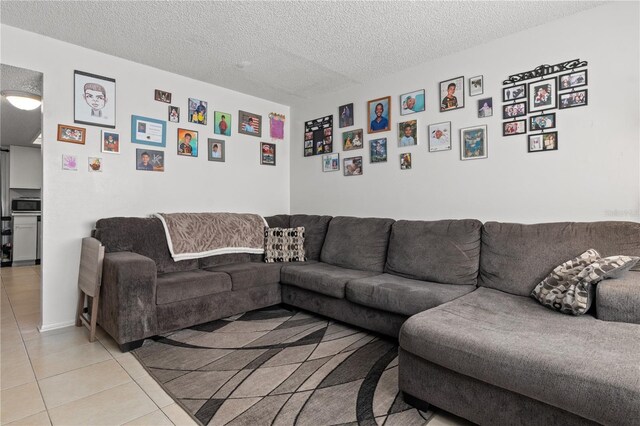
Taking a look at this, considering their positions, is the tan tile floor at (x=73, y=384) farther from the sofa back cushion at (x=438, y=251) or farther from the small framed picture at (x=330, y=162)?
the small framed picture at (x=330, y=162)

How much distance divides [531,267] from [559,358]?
3.61 feet

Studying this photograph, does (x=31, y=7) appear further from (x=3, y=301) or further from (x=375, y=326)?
(x=375, y=326)

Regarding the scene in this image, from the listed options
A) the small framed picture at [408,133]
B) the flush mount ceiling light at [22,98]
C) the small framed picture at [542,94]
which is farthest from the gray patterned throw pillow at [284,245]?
the flush mount ceiling light at [22,98]

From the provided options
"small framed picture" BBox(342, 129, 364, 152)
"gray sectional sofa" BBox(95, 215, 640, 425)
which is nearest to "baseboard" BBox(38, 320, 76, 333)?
"gray sectional sofa" BBox(95, 215, 640, 425)

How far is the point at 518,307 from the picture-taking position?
Result: 6.28 feet

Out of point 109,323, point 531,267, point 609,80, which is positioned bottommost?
point 109,323

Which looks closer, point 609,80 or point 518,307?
point 518,307

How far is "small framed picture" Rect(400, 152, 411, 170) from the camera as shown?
3.28 meters

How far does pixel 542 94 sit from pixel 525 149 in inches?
16.2

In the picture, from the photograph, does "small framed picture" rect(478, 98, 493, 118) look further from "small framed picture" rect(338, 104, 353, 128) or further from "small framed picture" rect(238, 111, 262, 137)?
"small framed picture" rect(238, 111, 262, 137)

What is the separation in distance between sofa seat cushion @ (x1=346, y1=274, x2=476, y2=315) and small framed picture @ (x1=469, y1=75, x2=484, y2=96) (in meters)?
1.62

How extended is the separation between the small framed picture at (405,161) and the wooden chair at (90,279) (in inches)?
105

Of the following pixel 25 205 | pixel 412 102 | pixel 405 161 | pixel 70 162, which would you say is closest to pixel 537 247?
pixel 405 161

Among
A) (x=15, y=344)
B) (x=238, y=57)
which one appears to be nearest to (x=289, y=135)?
(x=238, y=57)
